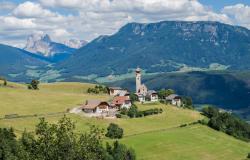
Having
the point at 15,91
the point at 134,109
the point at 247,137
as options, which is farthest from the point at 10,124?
the point at 247,137

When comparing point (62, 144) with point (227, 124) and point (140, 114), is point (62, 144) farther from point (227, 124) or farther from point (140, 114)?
point (227, 124)

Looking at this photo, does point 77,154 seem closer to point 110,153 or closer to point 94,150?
point 94,150

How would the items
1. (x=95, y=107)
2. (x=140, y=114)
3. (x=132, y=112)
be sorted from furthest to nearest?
(x=140, y=114), (x=132, y=112), (x=95, y=107)

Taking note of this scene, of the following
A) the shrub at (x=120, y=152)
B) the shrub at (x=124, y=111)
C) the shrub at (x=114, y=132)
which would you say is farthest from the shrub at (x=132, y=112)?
the shrub at (x=120, y=152)

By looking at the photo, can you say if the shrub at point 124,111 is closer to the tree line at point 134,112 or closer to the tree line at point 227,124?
the tree line at point 134,112

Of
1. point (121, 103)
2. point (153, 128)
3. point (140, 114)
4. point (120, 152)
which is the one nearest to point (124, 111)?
point (140, 114)

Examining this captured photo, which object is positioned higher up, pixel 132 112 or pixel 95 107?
pixel 95 107

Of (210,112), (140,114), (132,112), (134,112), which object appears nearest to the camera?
(132,112)
